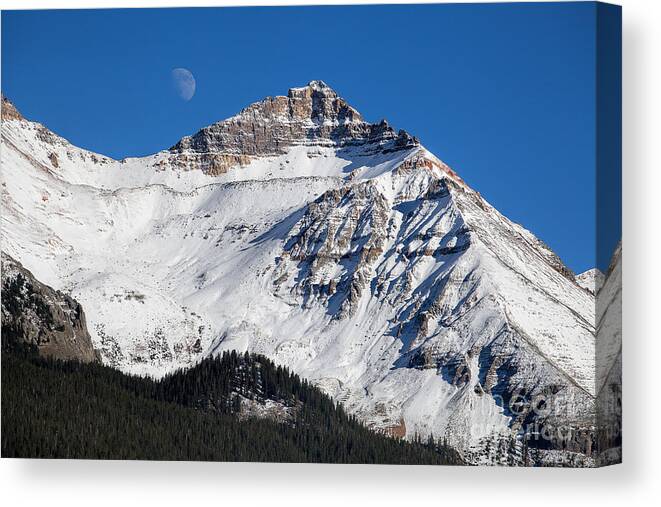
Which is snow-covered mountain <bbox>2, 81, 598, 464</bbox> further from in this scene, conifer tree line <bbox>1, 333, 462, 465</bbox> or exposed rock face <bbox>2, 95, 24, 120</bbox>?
conifer tree line <bbox>1, 333, 462, 465</bbox>

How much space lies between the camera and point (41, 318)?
9025cm

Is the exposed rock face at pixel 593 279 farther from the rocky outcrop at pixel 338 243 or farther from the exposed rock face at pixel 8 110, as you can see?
the rocky outcrop at pixel 338 243

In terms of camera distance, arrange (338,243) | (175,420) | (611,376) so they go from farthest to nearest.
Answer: (338,243) < (175,420) < (611,376)

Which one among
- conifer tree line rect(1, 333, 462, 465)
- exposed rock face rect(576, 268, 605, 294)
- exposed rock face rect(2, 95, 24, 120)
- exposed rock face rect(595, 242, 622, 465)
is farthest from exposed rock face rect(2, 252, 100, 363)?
exposed rock face rect(595, 242, 622, 465)

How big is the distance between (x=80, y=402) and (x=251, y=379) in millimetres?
12574

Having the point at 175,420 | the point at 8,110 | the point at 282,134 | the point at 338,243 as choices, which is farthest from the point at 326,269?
the point at 8,110

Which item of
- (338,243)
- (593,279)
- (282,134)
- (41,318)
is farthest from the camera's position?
A: (282,134)

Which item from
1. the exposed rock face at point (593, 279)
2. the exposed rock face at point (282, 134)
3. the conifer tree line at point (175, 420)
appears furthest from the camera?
the exposed rock face at point (282, 134)

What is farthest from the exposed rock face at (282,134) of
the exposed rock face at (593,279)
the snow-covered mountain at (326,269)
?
the exposed rock face at (593,279)

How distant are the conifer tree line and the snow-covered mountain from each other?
2333 mm

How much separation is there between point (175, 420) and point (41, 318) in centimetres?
1105

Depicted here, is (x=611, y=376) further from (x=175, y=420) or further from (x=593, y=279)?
(x=175, y=420)

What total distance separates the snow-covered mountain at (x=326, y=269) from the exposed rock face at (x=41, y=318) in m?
1.13

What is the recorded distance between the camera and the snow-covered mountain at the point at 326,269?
3588 inches
